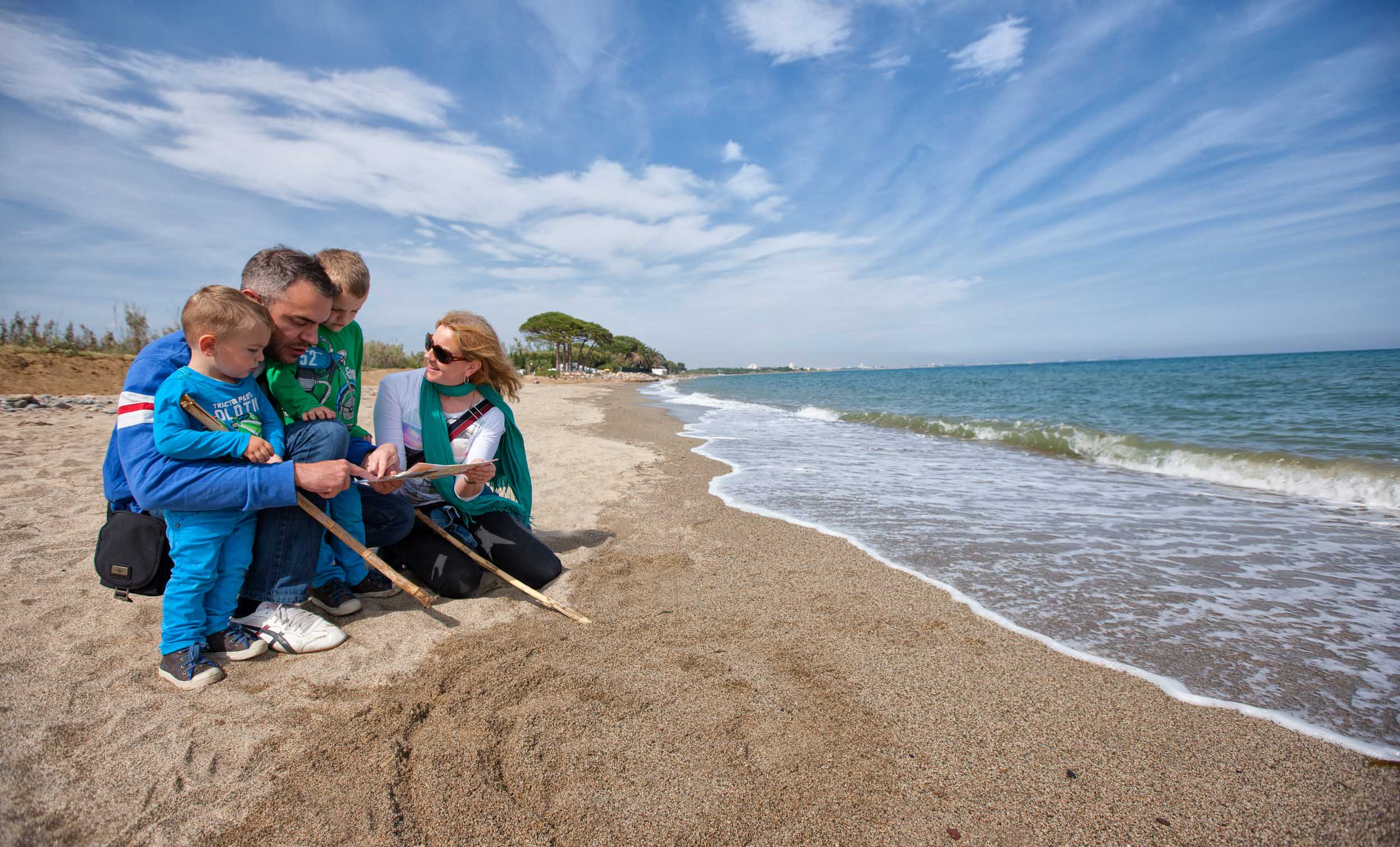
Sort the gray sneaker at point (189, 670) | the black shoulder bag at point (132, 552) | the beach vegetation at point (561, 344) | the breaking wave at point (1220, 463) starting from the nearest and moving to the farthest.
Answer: the gray sneaker at point (189, 670) < the black shoulder bag at point (132, 552) < the breaking wave at point (1220, 463) < the beach vegetation at point (561, 344)

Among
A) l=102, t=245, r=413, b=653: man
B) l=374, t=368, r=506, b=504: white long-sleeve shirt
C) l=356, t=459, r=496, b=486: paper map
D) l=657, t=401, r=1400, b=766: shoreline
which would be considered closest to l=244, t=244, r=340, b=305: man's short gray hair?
l=102, t=245, r=413, b=653: man

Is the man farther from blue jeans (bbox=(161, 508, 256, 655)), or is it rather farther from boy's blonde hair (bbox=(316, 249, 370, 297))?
boy's blonde hair (bbox=(316, 249, 370, 297))

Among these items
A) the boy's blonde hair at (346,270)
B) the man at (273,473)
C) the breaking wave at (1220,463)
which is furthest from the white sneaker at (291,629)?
the breaking wave at (1220,463)

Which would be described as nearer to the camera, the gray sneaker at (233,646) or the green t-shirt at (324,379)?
the gray sneaker at (233,646)

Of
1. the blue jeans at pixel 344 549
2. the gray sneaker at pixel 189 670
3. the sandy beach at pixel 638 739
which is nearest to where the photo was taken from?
the sandy beach at pixel 638 739

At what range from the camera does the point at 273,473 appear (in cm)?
206

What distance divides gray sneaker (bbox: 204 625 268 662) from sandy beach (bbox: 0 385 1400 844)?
3.2 inches

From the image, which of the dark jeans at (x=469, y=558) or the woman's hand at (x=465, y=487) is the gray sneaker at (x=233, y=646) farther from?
the woman's hand at (x=465, y=487)

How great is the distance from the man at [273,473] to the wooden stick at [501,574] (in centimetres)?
49

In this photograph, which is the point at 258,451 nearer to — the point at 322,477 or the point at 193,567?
the point at 322,477

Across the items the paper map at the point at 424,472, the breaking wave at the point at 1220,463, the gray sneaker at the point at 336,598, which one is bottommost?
the breaking wave at the point at 1220,463

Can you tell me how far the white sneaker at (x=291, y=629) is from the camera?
2205mm

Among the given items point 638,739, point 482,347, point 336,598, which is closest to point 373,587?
point 336,598

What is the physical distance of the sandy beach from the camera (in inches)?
57.3
